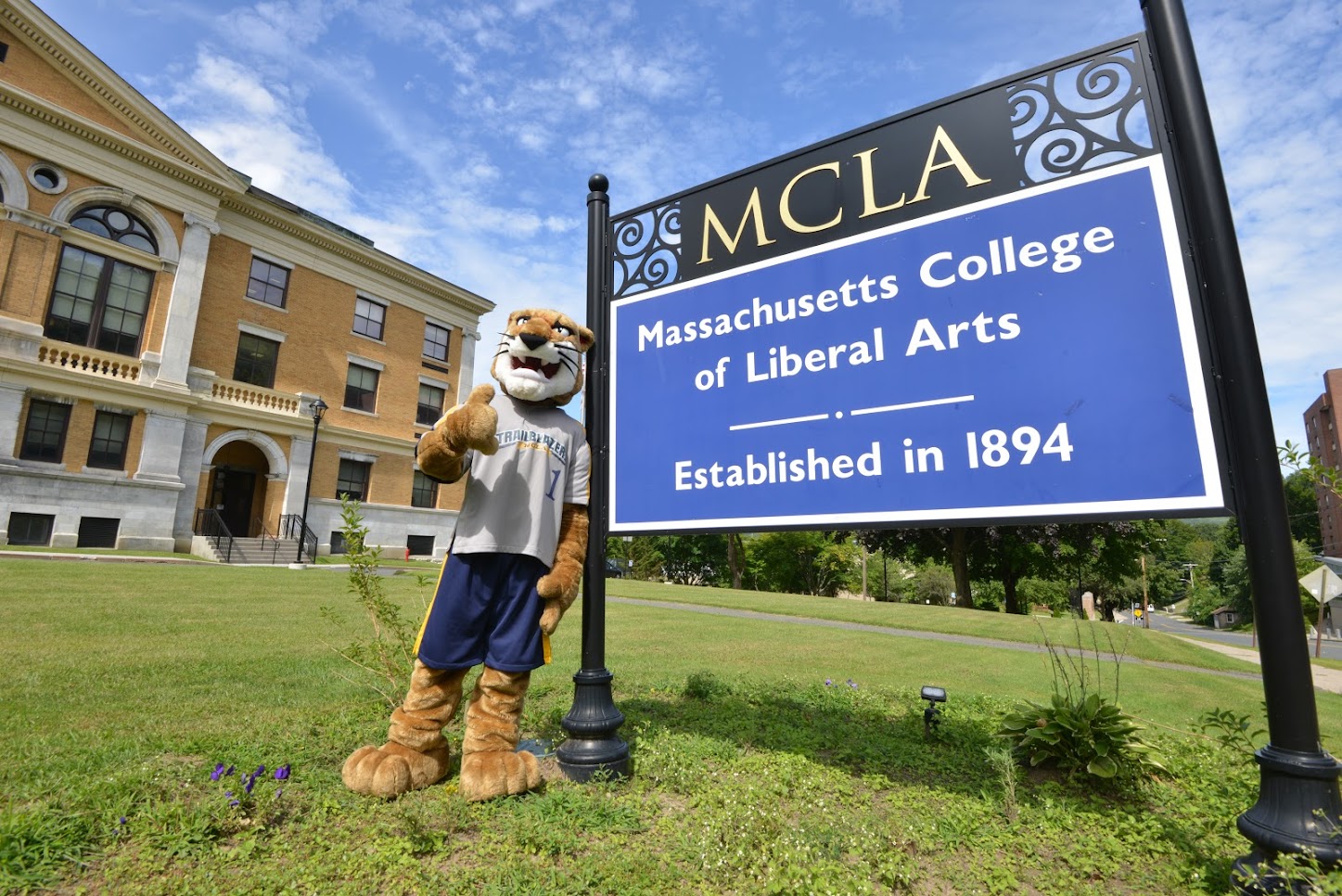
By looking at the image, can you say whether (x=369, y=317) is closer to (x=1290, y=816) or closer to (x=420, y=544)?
(x=420, y=544)

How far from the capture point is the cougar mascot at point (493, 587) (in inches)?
116

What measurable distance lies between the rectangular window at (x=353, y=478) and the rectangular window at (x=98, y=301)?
7.03 m

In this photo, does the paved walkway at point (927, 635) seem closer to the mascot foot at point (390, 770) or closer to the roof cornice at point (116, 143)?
the mascot foot at point (390, 770)

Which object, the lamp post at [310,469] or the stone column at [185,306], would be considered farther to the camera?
the lamp post at [310,469]

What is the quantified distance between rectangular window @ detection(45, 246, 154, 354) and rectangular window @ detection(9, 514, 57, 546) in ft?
16.2

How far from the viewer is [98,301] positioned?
58.4 feet

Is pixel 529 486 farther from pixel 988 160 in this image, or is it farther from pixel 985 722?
pixel 985 722

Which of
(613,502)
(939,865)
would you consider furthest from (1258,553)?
(613,502)

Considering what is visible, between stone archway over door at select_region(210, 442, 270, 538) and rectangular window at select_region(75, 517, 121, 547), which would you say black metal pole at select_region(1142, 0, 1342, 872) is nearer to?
rectangular window at select_region(75, 517, 121, 547)

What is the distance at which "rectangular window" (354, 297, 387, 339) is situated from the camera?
79.9ft

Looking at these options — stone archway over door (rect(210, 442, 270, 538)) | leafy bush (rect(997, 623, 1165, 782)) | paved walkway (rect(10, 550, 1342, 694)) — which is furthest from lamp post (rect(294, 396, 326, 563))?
leafy bush (rect(997, 623, 1165, 782))

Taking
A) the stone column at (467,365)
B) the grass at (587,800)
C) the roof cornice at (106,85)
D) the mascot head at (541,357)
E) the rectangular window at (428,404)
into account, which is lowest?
the grass at (587,800)

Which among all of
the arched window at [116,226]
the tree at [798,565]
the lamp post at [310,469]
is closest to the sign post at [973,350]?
the lamp post at [310,469]

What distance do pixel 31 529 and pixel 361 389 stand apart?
33.8ft
